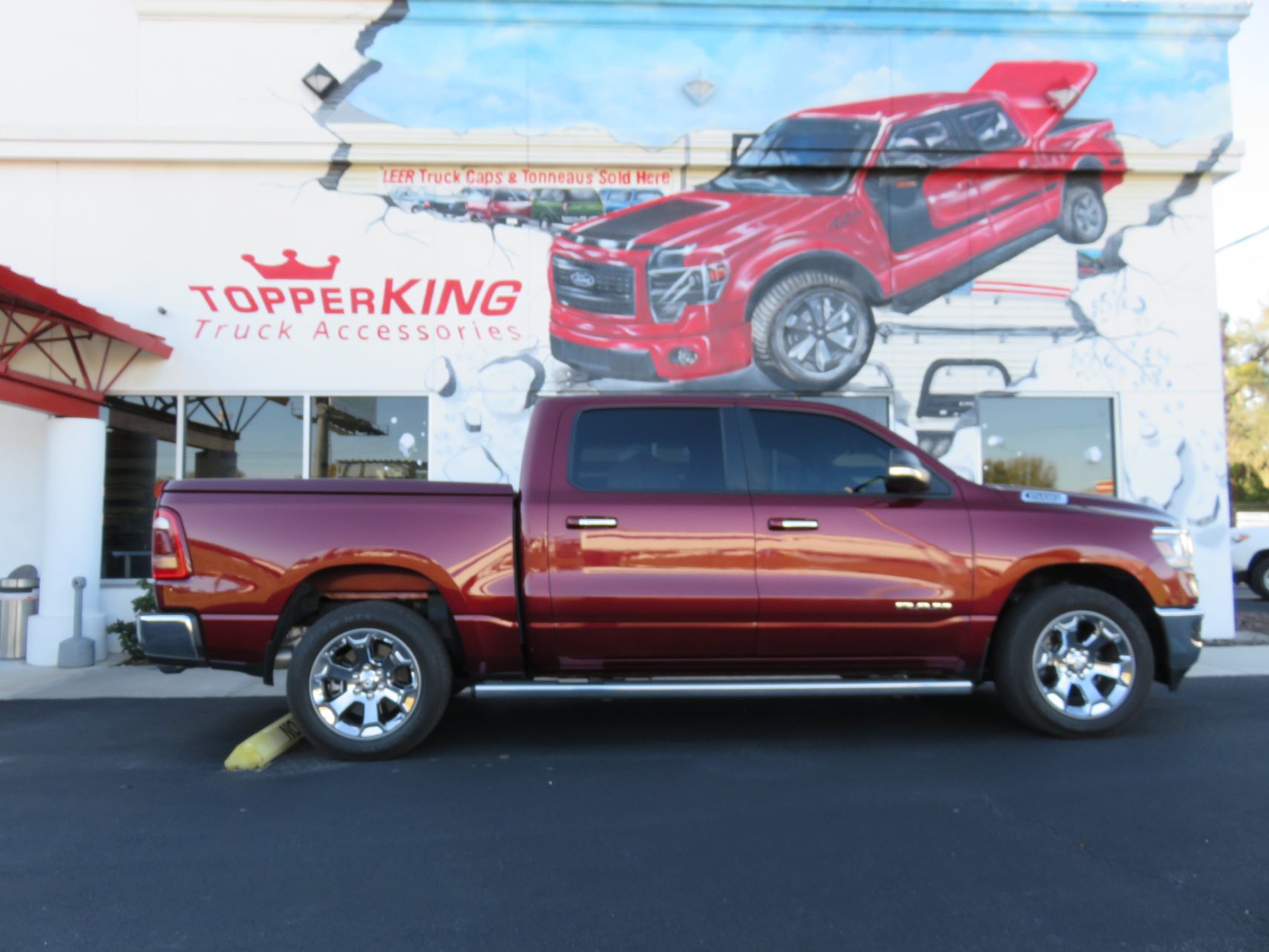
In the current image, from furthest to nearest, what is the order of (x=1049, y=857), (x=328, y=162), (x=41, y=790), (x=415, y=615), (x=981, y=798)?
(x=328, y=162) → (x=415, y=615) → (x=41, y=790) → (x=981, y=798) → (x=1049, y=857)

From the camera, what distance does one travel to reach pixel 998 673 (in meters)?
5.05

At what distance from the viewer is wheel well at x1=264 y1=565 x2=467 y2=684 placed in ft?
15.8

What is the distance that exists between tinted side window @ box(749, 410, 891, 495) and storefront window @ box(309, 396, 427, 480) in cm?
508

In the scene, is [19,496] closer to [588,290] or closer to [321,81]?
[321,81]

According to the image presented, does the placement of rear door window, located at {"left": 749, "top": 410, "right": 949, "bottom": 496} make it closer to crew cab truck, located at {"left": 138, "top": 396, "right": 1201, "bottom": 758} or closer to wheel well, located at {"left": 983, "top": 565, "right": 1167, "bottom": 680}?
crew cab truck, located at {"left": 138, "top": 396, "right": 1201, "bottom": 758}

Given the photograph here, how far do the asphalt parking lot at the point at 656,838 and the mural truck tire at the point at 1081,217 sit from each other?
606 centimetres

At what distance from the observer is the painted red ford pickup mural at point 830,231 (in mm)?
9445

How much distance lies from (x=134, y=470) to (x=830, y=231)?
25.7 ft

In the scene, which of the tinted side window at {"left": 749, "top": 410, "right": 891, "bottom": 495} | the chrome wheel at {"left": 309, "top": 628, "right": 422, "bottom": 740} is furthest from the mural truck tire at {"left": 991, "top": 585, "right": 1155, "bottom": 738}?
the chrome wheel at {"left": 309, "top": 628, "right": 422, "bottom": 740}

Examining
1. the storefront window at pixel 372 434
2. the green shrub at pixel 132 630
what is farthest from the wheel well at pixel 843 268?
the green shrub at pixel 132 630

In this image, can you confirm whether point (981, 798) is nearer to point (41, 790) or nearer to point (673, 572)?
point (673, 572)

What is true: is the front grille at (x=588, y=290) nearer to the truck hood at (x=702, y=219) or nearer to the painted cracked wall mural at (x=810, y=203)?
the painted cracked wall mural at (x=810, y=203)

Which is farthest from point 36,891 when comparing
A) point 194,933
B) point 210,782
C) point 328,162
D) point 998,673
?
point 328,162

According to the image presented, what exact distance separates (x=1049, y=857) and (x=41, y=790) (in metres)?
4.70
